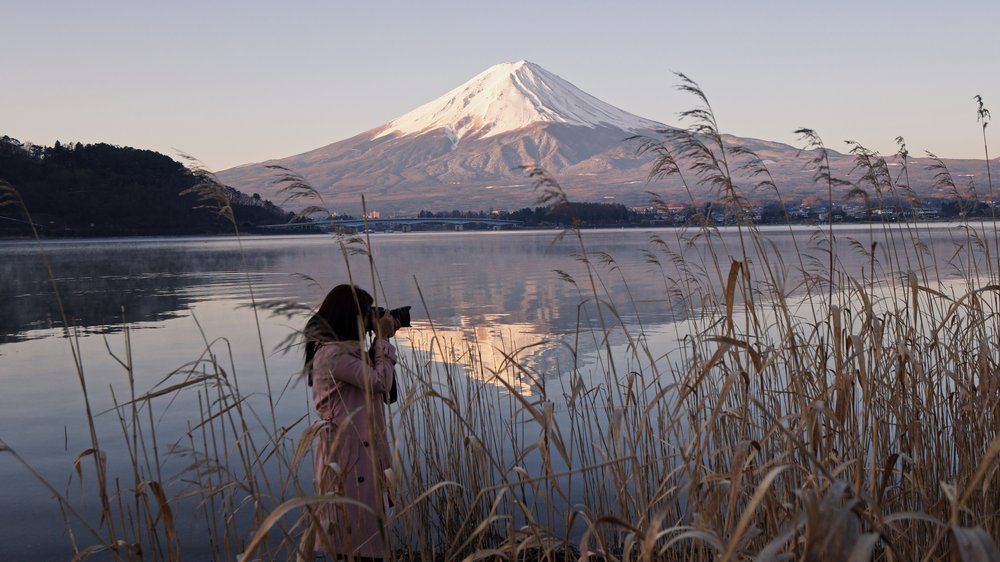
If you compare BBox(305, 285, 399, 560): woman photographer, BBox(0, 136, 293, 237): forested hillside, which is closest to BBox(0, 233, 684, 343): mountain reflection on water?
BBox(305, 285, 399, 560): woman photographer

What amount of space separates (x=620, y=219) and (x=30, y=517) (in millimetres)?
98860

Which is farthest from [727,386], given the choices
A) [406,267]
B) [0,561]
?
[406,267]

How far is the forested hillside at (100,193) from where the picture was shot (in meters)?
76.8

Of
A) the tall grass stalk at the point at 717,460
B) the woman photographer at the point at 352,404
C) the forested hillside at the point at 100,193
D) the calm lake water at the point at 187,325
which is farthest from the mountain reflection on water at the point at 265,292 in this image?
the forested hillside at the point at 100,193

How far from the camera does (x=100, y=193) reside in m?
80.9

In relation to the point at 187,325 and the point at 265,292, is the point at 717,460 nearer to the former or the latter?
the point at 187,325

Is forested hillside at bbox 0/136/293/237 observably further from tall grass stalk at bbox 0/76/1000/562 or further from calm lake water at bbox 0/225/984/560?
tall grass stalk at bbox 0/76/1000/562

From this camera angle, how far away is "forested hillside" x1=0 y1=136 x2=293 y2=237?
252 feet

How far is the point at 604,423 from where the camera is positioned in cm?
645

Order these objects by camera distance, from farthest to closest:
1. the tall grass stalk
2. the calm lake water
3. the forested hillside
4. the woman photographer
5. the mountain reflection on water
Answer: the forested hillside → the mountain reflection on water → the calm lake water → the woman photographer → the tall grass stalk

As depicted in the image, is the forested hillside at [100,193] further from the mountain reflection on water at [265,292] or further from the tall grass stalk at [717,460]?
the tall grass stalk at [717,460]

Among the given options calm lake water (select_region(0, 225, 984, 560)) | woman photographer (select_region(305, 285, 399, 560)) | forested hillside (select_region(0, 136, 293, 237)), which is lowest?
calm lake water (select_region(0, 225, 984, 560))

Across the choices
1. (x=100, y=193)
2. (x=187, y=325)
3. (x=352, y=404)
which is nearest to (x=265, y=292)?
(x=187, y=325)

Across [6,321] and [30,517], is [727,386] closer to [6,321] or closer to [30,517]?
[30,517]
